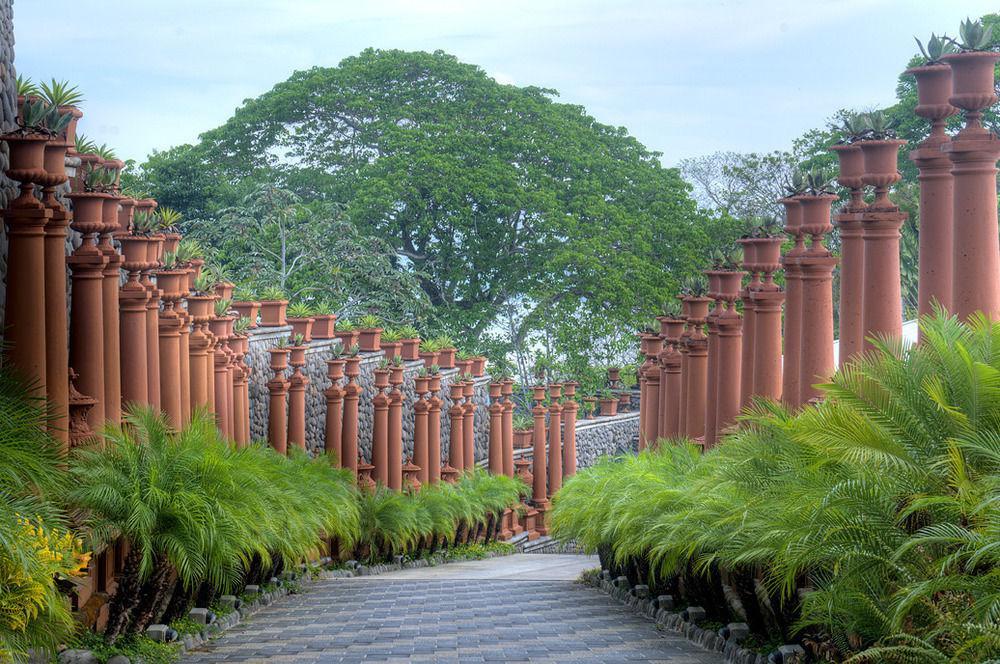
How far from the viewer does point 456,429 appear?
28.7m

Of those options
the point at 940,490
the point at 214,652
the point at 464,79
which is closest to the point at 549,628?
the point at 214,652

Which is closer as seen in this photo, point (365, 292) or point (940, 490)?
point (940, 490)

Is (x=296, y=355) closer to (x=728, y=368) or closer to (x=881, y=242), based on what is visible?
(x=728, y=368)

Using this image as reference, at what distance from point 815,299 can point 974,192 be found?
3336 millimetres

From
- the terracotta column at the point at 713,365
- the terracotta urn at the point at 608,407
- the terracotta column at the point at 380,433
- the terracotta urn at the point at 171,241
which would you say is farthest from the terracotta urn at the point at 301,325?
the terracotta urn at the point at 608,407

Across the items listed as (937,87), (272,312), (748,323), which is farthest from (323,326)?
(937,87)

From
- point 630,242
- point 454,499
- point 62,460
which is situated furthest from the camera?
point 630,242

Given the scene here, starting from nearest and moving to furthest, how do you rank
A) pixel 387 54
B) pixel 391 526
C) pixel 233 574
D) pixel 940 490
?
pixel 940 490
pixel 233 574
pixel 391 526
pixel 387 54

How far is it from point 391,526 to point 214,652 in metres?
10.4

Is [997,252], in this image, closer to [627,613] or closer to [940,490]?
[940,490]

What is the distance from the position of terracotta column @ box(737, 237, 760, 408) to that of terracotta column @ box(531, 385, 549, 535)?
16333 mm

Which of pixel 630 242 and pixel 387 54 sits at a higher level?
pixel 387 54

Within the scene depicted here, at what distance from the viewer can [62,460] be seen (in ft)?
31.3

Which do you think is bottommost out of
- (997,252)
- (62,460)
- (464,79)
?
(62,460)
